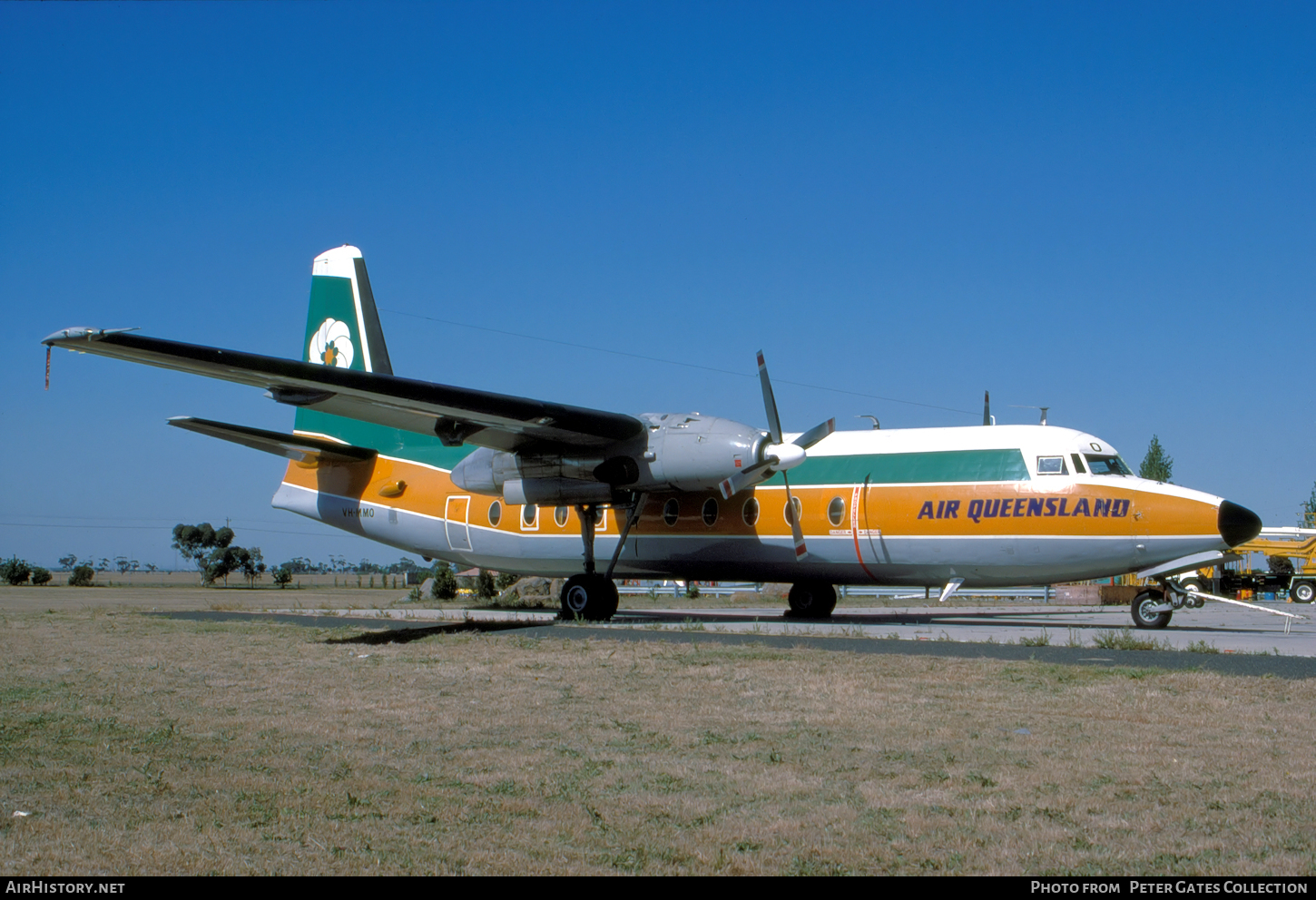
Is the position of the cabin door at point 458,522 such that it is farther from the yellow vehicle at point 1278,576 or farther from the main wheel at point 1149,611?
the yellow vehicle at point 1278,576

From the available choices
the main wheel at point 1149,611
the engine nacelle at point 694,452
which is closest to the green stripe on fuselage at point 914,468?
the engine nacelle at point 694,452

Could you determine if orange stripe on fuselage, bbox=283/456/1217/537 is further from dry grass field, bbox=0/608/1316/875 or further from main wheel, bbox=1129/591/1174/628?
dry grass field, bbox=0/608/1316/875

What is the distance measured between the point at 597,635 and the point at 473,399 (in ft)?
13.8

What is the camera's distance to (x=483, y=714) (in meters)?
9.59

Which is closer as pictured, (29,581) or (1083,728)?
(1083,728)

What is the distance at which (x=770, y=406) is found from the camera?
19.0 metres

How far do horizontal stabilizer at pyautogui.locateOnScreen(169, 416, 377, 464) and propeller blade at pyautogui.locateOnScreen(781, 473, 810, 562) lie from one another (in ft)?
34.3

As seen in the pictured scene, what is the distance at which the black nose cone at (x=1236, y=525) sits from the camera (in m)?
16.7

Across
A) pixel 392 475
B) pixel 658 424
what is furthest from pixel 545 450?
pixel 392 475

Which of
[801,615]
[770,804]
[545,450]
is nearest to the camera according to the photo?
[770,804]

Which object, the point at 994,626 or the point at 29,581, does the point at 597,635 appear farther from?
the point at 29,581

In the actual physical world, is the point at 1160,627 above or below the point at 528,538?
below

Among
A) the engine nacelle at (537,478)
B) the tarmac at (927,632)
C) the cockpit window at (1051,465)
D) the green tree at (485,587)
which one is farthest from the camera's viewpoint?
the green tree at (485,587)

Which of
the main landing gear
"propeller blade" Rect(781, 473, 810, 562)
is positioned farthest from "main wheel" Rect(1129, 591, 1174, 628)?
the main landing gear
